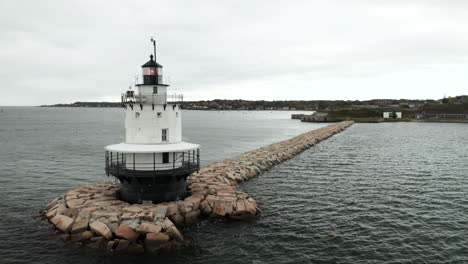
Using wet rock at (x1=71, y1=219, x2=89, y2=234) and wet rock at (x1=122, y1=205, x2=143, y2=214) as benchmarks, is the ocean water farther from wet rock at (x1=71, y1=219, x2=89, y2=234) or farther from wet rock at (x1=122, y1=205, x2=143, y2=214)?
wet rock at (x1=122, y1=205, x2=143, y2=214)

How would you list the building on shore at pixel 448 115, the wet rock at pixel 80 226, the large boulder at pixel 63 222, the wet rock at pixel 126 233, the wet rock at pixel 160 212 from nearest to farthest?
the wet rock at pixel 126 233
the wet rock at pixel 80 226
the wet rock at pixel 160 212
the large boulder at pixel 63 222
the building on shore at pixel 448 115

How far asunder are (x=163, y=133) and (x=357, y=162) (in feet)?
85.8

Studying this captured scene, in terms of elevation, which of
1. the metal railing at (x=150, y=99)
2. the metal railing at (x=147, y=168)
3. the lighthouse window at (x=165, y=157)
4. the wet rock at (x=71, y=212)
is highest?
the metal railing at (x=150, y=99)

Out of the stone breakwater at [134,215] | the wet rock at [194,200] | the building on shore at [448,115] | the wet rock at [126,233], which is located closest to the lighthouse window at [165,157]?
the stone breakwater at [134,215]

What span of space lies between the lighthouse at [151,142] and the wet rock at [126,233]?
3.29 m

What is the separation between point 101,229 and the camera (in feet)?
53.6

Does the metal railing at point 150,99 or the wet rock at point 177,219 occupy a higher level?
the metal railing at point 150,99

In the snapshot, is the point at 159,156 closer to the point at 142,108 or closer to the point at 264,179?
the point at 142,108

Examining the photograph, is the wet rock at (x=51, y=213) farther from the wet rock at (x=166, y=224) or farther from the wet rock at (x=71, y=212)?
the wet rock at (x=166, y=224)

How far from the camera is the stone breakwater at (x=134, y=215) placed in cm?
1605

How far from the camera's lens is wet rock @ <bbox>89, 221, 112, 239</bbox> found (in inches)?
635

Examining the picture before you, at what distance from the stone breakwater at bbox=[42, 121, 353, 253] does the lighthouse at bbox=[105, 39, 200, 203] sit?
986 millimetres

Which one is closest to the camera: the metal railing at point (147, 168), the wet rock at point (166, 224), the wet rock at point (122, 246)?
the wet rock at point (122, 246)

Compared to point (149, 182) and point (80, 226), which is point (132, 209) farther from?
point (80, 226)
